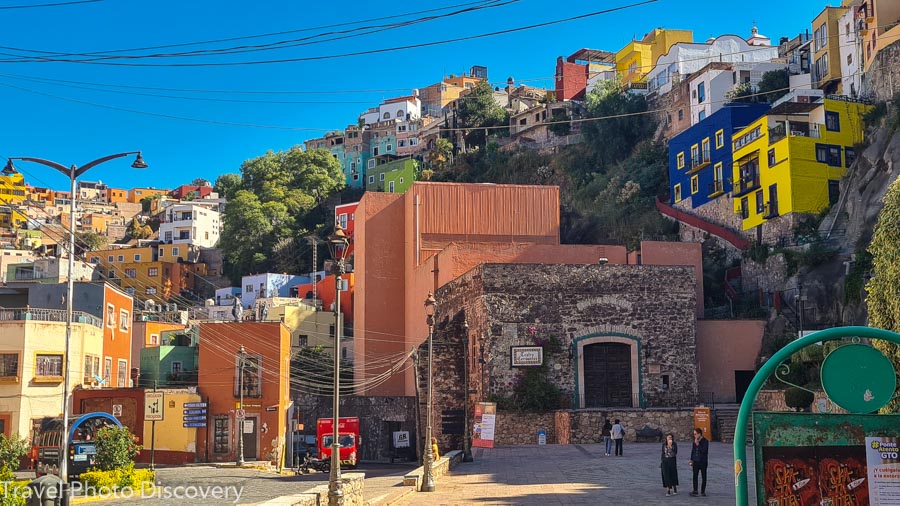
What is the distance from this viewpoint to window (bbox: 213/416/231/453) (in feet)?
124

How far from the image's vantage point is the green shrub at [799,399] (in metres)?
26.9

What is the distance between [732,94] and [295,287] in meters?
33.6

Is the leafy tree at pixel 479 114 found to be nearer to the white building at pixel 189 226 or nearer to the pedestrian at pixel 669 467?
the white building at pixel 189 226

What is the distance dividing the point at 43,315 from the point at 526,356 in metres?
20.5

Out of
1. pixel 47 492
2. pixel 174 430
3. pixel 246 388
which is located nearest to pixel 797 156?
pixel 246 388

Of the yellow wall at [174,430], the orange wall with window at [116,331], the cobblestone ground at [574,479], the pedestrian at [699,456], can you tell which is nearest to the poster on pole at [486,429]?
the cobblestone ground at [574,479]

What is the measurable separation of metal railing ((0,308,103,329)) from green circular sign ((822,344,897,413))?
1388 inches

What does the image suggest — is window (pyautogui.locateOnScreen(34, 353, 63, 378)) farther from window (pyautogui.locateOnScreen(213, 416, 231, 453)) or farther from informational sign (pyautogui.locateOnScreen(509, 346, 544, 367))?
informational sign (pyautogui.locateOnScreen(509, 346, 544, 367))

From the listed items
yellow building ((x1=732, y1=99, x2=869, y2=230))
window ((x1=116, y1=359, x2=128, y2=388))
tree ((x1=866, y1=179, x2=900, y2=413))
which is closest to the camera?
tree ((x1=866, y1=179, x2=900, y2=413))

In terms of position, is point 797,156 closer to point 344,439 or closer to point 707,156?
point 707,156

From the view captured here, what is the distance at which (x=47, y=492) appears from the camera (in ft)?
37.1

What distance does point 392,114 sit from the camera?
107188 millimetres

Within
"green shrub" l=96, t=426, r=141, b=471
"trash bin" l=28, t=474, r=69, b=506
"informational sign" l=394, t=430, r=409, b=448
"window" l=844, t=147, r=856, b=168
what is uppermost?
"window" l=844, t=147, r=856, b=168

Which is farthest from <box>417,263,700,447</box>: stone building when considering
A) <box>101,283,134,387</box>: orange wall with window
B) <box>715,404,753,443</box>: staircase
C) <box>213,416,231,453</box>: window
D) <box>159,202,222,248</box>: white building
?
<box>159,202,222,248</box>: white building
